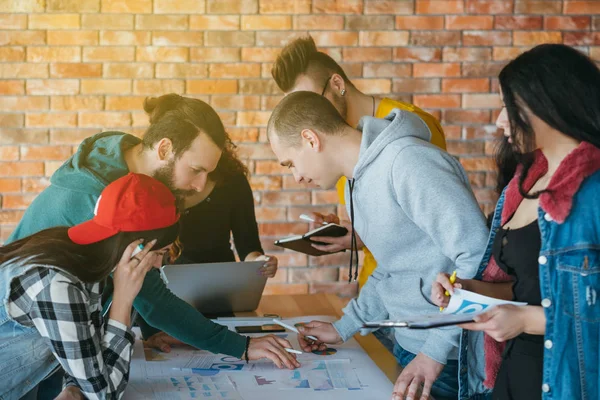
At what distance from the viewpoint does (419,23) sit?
343 cm

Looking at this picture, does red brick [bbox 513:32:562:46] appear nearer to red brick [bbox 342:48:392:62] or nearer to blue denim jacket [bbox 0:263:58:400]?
red brick [bbox 342:48:392:62]

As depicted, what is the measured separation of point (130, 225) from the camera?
146 cm

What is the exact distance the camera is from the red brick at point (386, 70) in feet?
11.2

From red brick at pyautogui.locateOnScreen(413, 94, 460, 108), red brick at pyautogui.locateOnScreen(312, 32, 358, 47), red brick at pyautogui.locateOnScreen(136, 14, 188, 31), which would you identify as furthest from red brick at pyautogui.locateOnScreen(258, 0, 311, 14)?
red brick at pyautogui.locateOnScreen(413, 94, 460, 108)

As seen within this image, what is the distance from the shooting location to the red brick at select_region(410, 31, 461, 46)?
11.3 ft

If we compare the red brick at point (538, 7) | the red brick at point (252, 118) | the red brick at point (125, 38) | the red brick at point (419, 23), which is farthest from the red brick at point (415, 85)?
the red brick at point (125, 38)

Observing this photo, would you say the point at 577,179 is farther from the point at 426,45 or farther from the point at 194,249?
the point at 426,45

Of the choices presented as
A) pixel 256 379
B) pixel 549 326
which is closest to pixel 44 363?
pixel 256 379

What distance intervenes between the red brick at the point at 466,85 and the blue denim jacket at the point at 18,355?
2.49m

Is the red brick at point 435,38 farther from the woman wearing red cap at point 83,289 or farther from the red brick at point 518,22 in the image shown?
the woman wearing red cap at point 83,289

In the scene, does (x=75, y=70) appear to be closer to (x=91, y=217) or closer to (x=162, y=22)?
(x=162, y=22)

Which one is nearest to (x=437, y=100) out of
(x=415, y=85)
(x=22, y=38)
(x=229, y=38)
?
(x=415, y=85)

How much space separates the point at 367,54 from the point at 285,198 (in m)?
0.79

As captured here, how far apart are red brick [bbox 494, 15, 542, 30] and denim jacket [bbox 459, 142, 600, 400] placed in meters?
2.33
